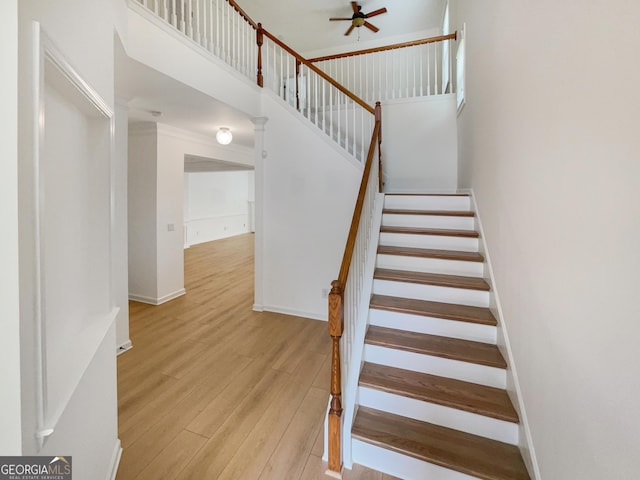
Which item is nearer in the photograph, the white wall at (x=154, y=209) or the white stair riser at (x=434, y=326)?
the white stair riser at (x=434, y=326)

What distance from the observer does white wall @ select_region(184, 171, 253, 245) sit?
905 centimetres

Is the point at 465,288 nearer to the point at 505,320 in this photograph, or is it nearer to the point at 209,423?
the point at 505,320

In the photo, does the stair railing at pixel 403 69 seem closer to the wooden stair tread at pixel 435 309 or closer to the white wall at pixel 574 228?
the white wall at pixel 574 228

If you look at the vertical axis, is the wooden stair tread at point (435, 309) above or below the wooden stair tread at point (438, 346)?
above

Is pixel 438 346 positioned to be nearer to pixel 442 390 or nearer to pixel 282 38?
pixel 442 390

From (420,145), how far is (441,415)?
3.68 metres

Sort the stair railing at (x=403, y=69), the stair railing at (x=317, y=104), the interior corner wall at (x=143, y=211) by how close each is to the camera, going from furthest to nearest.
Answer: the stair railing at (x=403, y=69), the interior corner wall at (x=143, y=211), the stair railing at (x=317, y=104)

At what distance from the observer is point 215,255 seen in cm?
768

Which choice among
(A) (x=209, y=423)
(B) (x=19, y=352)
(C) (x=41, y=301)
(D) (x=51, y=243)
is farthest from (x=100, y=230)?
(A) (x=209, y=423)

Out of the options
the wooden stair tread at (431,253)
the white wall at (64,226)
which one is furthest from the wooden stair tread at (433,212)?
the white wall at (64,226)

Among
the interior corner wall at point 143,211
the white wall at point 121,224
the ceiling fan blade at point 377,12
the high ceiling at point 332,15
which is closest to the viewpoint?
the white wall at point 121,224

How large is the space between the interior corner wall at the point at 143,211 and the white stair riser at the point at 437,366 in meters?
3.51

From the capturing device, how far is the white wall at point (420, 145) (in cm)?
415

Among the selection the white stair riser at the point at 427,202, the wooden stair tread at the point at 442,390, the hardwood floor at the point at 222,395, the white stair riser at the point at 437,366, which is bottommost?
the hardwood floor at the point at 222,395
